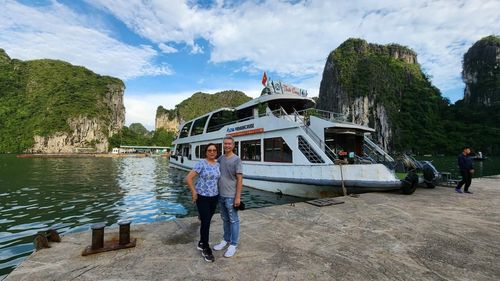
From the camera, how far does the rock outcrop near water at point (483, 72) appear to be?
104438 millimetres

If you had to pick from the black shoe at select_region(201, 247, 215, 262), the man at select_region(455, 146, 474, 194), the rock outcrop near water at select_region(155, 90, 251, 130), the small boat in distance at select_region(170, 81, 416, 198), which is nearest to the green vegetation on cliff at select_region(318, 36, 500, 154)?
the rock outcrop near water at select_region(155, 90, 251, 130)

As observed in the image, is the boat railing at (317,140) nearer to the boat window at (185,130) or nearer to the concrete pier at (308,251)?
the concrete pier at (308,251)

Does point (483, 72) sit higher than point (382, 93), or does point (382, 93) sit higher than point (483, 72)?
point (483, 72)

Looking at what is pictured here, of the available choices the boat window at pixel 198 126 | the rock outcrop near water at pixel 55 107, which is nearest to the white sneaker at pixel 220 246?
the boat window at pixel 198 126

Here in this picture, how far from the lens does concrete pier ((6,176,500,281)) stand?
337cm

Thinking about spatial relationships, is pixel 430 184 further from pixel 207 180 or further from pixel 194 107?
pixel 194 107

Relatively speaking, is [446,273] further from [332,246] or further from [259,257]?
[259,257]

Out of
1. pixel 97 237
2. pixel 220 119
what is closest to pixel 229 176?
pixel 97 237

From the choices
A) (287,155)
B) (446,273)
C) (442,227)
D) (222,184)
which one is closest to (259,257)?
(222,184)

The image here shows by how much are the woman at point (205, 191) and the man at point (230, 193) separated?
138 mm

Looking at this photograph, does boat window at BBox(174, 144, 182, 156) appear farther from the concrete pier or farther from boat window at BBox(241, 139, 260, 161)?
the concrete pier

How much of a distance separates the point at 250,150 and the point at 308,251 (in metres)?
11.6

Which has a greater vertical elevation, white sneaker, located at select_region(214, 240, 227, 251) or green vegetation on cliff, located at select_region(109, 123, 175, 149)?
green vegetation on cliff, located at select_region(109, 123, 175, 149)

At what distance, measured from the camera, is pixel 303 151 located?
1213 cm
